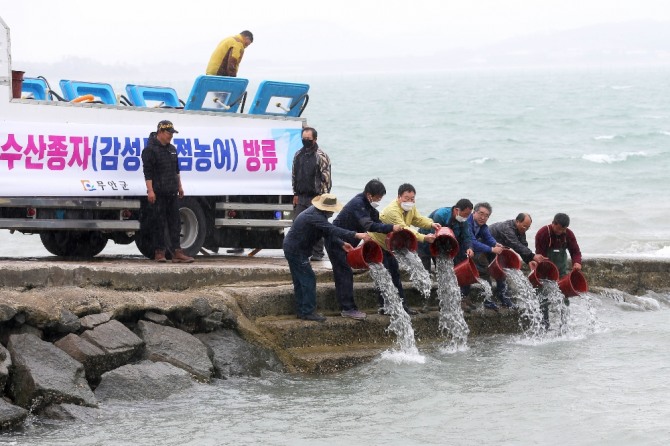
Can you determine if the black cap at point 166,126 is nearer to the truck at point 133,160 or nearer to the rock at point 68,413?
the truck at point 133,160

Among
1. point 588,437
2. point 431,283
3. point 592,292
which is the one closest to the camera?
point 588,437

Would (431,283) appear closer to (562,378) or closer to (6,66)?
(562,378)

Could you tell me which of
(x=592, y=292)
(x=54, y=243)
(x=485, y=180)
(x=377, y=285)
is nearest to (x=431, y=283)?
(x=377, y=285)

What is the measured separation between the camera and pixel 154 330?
1135cm

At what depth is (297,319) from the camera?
1233cm

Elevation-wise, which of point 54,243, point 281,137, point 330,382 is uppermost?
point 281,137

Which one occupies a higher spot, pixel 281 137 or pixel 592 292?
pixel 281 137

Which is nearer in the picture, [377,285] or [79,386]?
[79,386]

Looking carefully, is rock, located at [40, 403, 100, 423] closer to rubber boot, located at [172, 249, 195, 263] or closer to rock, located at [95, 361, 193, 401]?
rock, located at [95, 361, 193, 401]

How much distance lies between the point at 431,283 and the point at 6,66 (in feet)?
17.1

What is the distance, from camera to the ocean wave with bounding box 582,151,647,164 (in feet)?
142

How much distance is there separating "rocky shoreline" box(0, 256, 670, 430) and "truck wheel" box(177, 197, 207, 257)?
1.41 feet

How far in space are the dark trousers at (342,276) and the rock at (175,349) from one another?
5.75 ft

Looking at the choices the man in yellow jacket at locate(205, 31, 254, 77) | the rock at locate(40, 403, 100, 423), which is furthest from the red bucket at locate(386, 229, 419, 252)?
the rock at locate(40, 403, 100, 423)
